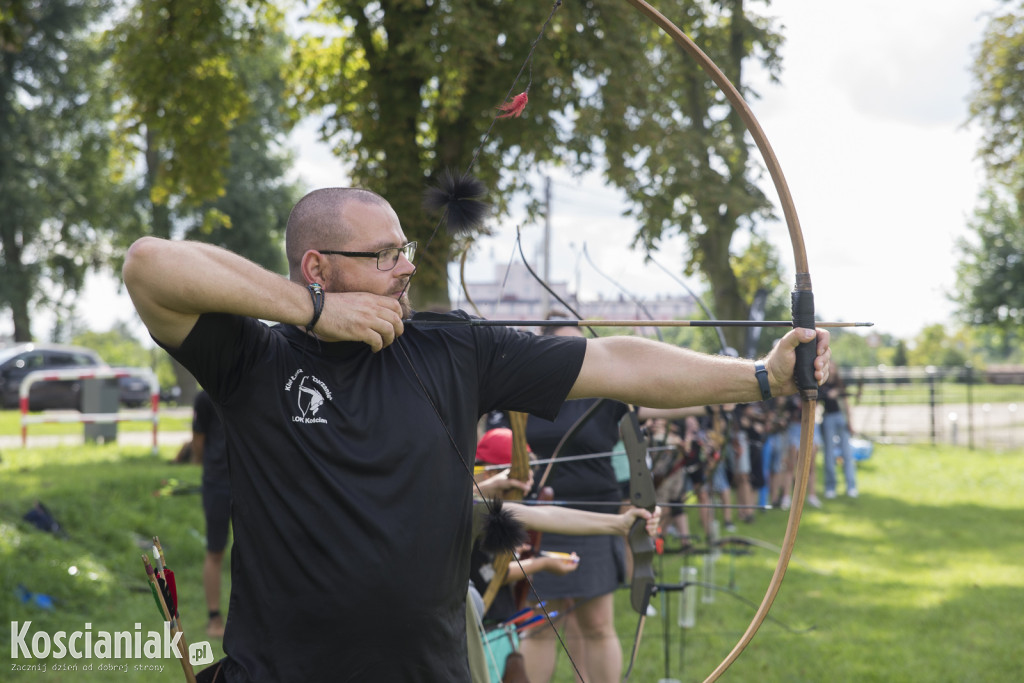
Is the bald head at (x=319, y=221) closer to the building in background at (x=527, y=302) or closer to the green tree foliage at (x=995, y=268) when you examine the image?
the building in background at (x=527, y=302)

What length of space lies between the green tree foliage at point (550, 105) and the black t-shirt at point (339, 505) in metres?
3.78

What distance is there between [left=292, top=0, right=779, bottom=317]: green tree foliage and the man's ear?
12.0 feet

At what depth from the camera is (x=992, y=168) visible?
12562 mm

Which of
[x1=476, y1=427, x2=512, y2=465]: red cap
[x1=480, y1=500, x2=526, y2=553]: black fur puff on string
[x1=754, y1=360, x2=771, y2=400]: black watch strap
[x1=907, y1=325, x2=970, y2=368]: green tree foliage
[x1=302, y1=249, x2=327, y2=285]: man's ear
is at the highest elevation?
[x1=907, y1=325, x2=970, y2=368]: green tree foliage

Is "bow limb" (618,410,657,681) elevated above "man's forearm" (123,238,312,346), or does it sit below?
below

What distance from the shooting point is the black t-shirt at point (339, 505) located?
1682mm

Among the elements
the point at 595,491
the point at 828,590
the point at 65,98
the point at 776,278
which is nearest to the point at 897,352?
the point at 776,278

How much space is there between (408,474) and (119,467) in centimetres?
765

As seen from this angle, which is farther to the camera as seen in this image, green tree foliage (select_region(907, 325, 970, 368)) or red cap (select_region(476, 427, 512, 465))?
green tree foliage (select_region(907, 325, 970, 368))

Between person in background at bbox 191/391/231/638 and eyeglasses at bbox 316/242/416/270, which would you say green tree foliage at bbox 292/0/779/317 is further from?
eyeglasses at bbox 316/242/416/270

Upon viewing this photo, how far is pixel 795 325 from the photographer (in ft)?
6.17

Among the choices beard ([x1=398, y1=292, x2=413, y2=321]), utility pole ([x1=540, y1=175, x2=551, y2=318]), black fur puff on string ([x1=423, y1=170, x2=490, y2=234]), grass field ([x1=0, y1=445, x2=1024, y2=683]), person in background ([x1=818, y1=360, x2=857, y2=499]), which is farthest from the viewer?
person in background ([x1=818, y1=360, x2=857, y2=499])

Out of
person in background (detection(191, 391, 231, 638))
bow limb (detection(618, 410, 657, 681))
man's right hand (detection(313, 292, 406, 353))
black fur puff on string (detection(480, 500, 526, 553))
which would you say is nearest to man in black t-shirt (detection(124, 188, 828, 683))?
man's right hand (detection(313, 292, 406, 353))

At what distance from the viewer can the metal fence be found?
57.0 feet
